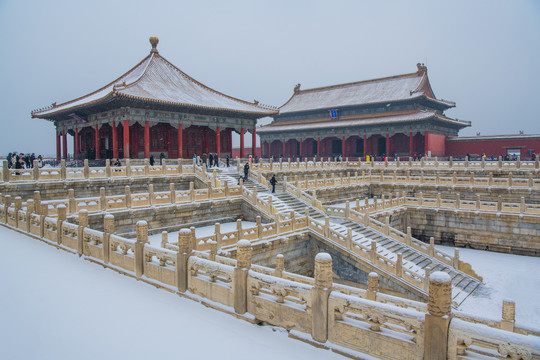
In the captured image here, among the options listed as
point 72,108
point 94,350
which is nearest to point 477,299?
point 94,350

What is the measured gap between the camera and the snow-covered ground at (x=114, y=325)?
18.5 ft

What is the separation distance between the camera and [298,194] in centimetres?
2292

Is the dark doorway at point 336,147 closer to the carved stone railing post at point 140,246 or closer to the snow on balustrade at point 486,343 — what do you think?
the carved stone railing post at point 140,246

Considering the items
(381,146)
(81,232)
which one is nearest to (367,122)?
(381,146)

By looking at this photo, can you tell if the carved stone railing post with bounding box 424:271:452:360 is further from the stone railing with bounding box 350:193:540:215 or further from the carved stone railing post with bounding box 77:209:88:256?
the stone railing with bounding box 350:193:540:215

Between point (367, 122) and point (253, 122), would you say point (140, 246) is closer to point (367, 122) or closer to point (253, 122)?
point (253, 122)

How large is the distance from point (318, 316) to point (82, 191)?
52.6 ft

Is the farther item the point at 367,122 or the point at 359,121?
the point at 359,121

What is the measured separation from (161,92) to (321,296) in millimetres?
27117

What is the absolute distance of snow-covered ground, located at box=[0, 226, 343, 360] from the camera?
5.64 metres

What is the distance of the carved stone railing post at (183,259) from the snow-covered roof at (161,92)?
20379mm

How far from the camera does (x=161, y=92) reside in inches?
1167

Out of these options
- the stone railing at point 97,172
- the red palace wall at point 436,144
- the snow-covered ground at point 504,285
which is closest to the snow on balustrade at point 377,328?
the snow-covered ground at point 504,285

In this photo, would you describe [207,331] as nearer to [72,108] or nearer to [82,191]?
[82,191]
